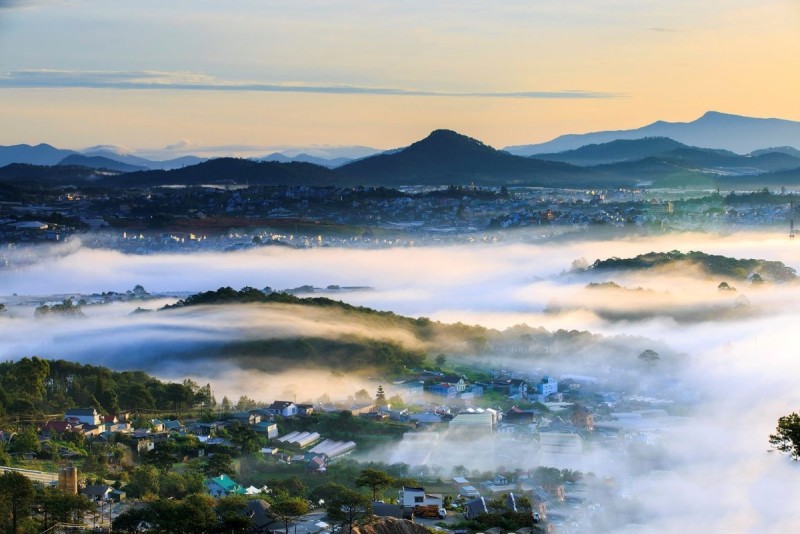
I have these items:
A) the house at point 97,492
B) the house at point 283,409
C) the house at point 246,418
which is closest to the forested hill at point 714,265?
the house at point 283,409

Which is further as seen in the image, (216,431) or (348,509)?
(216,431)

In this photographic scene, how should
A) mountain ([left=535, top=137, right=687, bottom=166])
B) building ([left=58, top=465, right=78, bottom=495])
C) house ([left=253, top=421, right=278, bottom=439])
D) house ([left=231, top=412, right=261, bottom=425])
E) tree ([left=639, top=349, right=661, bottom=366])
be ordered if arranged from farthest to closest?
mountain ([left=535, top=137, right=687, bottom=166]), tree ([left=639, top=349, right=661, bottom=366]), house ([left=231, top=412, right=261, bottom=425]), house ([left=253, top=421, right=278, bottom=439]), building ([left=58, top=465, right=78, bottom=495])

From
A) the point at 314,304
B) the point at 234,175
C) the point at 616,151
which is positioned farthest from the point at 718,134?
the point at 314,304

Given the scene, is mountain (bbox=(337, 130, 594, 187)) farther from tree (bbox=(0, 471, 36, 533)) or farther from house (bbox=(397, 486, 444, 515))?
tree (bbox=(0, 471, 36, 533))

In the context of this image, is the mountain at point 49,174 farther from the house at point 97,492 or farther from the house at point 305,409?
the house at point 97,492

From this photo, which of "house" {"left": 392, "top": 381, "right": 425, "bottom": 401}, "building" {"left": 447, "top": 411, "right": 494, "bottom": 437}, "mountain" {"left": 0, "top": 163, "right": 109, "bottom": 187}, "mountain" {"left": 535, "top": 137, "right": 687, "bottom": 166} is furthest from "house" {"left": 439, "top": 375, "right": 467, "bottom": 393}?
"mountain" {"left": 535, "top": 137, "right": 687, "bottom": 166}

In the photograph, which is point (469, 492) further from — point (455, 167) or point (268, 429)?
point (455, 167)
